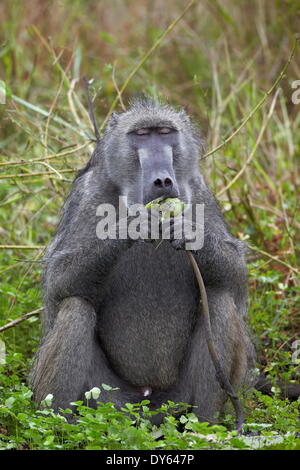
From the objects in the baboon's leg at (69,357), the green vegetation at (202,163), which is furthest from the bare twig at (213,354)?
the baboon's leg at (69,357)

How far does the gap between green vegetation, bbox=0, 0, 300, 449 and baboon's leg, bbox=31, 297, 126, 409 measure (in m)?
0.14

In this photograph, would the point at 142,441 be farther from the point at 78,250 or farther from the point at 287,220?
the point at 287,220

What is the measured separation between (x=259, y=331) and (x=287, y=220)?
3.76ft

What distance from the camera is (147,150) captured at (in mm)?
4473

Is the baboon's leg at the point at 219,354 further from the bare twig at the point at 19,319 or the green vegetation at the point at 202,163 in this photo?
the bare twig at the point at 19,319

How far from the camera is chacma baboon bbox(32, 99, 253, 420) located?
4.48m

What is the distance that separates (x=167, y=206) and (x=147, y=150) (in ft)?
1.52

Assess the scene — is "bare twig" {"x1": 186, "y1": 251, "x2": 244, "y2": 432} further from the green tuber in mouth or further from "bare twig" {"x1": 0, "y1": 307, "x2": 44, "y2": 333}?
"bare twig" {"x1": 0, "y1": 307, "x2": 44, "y2": 333}

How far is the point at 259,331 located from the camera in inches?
226

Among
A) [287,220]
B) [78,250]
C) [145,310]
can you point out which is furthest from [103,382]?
[287,220]

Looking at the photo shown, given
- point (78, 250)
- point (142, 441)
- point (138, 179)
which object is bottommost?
point (142, 441)

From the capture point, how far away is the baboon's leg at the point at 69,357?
4.44m

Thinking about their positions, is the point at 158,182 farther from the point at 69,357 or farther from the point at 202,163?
the point at 202,163

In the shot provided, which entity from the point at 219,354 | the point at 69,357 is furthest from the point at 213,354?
the point at 69,357
